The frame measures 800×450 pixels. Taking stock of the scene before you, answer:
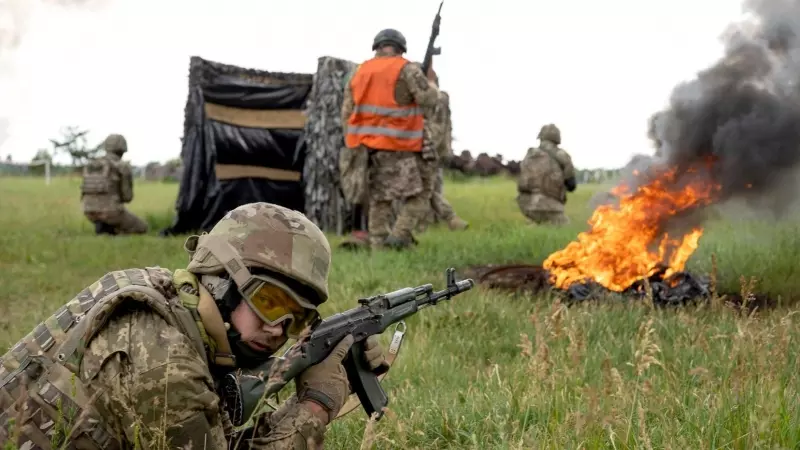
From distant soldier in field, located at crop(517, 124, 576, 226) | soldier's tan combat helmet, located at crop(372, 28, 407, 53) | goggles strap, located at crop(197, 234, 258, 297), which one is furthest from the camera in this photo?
distant soldier in field, located at crop(517, 124, 576, 226)

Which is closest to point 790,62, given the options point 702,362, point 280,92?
point 702,362

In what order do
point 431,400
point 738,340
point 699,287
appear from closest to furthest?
point 738,340 < point 431,400 < point 699,287

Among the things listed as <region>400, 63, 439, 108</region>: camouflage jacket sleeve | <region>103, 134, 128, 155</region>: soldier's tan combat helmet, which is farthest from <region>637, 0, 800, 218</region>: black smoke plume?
<region>103, 134, 128, 155</region>: soldier's tan combat helmet

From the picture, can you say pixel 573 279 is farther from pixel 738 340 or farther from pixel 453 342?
pixel 738 340

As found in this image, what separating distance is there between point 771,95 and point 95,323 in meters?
7.08

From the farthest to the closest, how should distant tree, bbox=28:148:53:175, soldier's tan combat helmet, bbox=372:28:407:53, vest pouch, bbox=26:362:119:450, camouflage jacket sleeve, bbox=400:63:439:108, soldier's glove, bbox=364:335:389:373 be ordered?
1. distant tree, bbox=28:148:53:175
2. soldier's tan combat helmet, bbox=372:28:407:53
3. camouflage jacket sleeve, bbox=400:63:439:108
4. soldier's glove, bbox=364:335:389:373
5. vest pouch, bbox=26:362:119:450

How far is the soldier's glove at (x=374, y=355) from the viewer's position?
3.63m

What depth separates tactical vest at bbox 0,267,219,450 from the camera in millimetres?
2604

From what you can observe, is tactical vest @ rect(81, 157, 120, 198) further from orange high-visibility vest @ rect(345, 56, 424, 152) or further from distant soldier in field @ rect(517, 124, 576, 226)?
distant soldier in field @ rect(517, 124, 576, 226)

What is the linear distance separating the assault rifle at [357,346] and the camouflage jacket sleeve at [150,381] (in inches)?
12.0

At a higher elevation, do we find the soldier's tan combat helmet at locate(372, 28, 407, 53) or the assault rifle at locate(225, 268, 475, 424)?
the soldier's tan combat helmet at locate(372, 28, 407, 53)

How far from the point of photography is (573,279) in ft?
24.4

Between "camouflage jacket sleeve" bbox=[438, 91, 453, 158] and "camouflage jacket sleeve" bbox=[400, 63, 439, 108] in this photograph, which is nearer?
"camouflage jacket sleeve" bbox=[400, 63, 439, 108]

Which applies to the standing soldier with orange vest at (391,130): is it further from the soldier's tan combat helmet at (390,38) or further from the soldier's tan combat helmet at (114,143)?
the soldier's tan combat helmet at (114,143)
